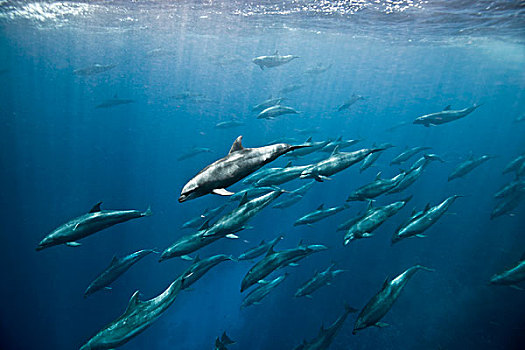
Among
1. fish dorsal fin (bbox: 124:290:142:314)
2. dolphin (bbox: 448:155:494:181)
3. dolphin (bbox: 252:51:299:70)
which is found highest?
dolphin (bbox: 252:51:299:70)

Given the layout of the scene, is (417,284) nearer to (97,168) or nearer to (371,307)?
(371,307)

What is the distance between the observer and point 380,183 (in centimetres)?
593

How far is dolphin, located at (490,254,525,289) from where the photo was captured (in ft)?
19.2

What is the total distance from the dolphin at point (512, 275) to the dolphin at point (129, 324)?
6.92 m

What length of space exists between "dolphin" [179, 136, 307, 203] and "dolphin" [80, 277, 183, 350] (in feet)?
10.3

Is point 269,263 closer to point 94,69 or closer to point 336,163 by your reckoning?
point 336,163

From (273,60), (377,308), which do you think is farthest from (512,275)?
(273,60)

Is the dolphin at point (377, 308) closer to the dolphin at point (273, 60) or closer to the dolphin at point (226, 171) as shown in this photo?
the dolphin at point (226, 171)

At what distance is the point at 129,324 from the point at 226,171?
3745 mm

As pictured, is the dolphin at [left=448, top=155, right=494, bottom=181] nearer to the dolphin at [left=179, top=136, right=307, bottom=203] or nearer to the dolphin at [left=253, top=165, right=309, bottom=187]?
the dolphin at [left=253, top=165, right=309, bottom=187]

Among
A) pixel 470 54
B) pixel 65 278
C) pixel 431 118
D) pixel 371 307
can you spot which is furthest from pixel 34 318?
pixel 470 54

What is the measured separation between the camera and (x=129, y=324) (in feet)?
14.0

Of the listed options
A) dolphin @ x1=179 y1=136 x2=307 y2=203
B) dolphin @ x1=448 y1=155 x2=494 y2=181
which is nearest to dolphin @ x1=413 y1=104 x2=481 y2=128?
dolphin @ x1=448 y1=155 x2=494 y2=181

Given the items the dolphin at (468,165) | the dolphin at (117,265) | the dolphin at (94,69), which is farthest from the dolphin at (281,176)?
the dolphin at (94,69)
